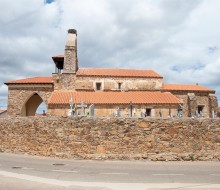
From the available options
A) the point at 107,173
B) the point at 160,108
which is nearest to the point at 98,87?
the point at 160,108

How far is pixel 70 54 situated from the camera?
101 feet

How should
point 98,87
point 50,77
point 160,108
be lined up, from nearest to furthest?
point 160,108, point 98,87, point 50,77

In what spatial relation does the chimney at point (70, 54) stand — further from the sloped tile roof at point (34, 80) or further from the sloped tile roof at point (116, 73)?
the sloped tile roof at point (34, 80)

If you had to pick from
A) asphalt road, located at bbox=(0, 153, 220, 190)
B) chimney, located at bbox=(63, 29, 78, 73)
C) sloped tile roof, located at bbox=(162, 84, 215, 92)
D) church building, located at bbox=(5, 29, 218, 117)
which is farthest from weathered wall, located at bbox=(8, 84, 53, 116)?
asphalt road, located at bbox=(0, 153, 220, 190)

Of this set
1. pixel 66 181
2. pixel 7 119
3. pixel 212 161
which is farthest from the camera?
pixel 7 119

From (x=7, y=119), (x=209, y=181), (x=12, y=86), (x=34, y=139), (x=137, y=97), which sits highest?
(x=12, y=86)

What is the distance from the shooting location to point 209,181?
7.86 m

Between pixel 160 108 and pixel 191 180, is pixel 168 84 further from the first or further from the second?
pixel 191 180

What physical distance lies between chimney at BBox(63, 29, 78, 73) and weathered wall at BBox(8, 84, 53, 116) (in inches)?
122

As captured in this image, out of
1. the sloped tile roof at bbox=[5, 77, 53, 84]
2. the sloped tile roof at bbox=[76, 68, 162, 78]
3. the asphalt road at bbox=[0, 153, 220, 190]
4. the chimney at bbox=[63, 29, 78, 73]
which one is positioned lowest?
the asphalt road at bbox=[0, 153, 220, 190]

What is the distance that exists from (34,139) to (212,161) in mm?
8957

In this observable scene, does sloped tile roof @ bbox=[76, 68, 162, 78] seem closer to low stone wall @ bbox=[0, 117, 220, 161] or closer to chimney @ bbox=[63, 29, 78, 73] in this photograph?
chimney @ bbox=[63, 29, 78, 73]

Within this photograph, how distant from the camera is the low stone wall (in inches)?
504

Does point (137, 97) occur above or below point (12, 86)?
below
